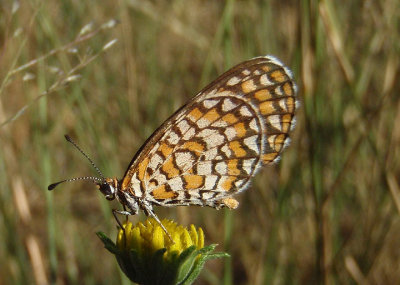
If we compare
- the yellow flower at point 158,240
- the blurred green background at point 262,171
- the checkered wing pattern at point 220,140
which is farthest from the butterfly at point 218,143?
the blurred green background at point 262,171

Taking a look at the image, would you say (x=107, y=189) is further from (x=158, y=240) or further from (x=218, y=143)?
(x=218, y=143)

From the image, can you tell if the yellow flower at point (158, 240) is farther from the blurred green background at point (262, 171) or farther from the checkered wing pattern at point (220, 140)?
the blurred green background at point (262, 171)

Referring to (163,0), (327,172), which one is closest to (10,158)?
(163,0)

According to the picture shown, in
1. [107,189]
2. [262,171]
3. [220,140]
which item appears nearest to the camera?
[107,189]

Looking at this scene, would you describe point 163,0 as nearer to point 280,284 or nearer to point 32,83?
point 32,83

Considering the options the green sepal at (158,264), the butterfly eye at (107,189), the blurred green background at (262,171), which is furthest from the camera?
the blurred green background at (262,171)

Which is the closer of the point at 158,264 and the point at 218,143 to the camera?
the point at 158,264

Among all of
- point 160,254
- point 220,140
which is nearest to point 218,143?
point 220,140

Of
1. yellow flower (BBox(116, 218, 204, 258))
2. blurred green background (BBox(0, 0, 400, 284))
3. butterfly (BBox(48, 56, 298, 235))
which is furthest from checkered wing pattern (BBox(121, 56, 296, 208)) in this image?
blurred green background (BBox(0, 0, 400, 284))

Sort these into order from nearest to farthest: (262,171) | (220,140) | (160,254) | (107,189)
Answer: (160,254), (107,189), (220,140), (262,171)
